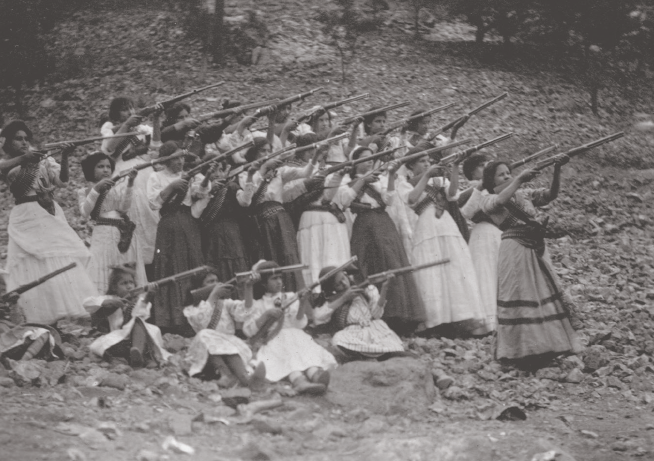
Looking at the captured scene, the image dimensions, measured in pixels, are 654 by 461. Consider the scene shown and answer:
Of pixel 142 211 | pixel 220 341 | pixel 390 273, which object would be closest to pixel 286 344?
pixel 220 341

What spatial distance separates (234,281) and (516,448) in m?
2.80

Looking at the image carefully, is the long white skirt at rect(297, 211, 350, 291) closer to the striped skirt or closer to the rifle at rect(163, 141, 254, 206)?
the rifle at rect(163, 141, 254, 206)

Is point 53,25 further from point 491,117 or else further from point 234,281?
point 234,281

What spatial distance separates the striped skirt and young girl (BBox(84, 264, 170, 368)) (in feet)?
9.24

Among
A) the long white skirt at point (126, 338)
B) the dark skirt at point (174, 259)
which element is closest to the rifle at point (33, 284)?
the long white skirt at point (126, 338)

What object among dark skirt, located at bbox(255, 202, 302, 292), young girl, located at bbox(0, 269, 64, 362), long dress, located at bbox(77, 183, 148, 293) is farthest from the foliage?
young girl, located at bbox(0, 269, 64, 362)

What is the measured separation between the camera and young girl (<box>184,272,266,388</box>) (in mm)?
7059

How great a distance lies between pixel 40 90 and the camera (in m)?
16.5

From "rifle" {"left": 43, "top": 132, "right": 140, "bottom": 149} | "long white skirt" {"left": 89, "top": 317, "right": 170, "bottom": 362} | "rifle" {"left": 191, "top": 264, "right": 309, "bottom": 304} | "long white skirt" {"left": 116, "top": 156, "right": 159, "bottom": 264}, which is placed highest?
"rifle" {"left": 43, "top": 132, "right": 140, "bottom": 149}

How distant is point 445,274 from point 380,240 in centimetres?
71

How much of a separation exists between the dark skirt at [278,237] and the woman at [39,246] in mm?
1527

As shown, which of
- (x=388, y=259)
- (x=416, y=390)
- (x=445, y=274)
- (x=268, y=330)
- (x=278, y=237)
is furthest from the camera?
(x=445, y=274)

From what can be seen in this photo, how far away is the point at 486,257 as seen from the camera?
9094 millimetres

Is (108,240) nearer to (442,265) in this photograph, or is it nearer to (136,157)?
(136,157)
